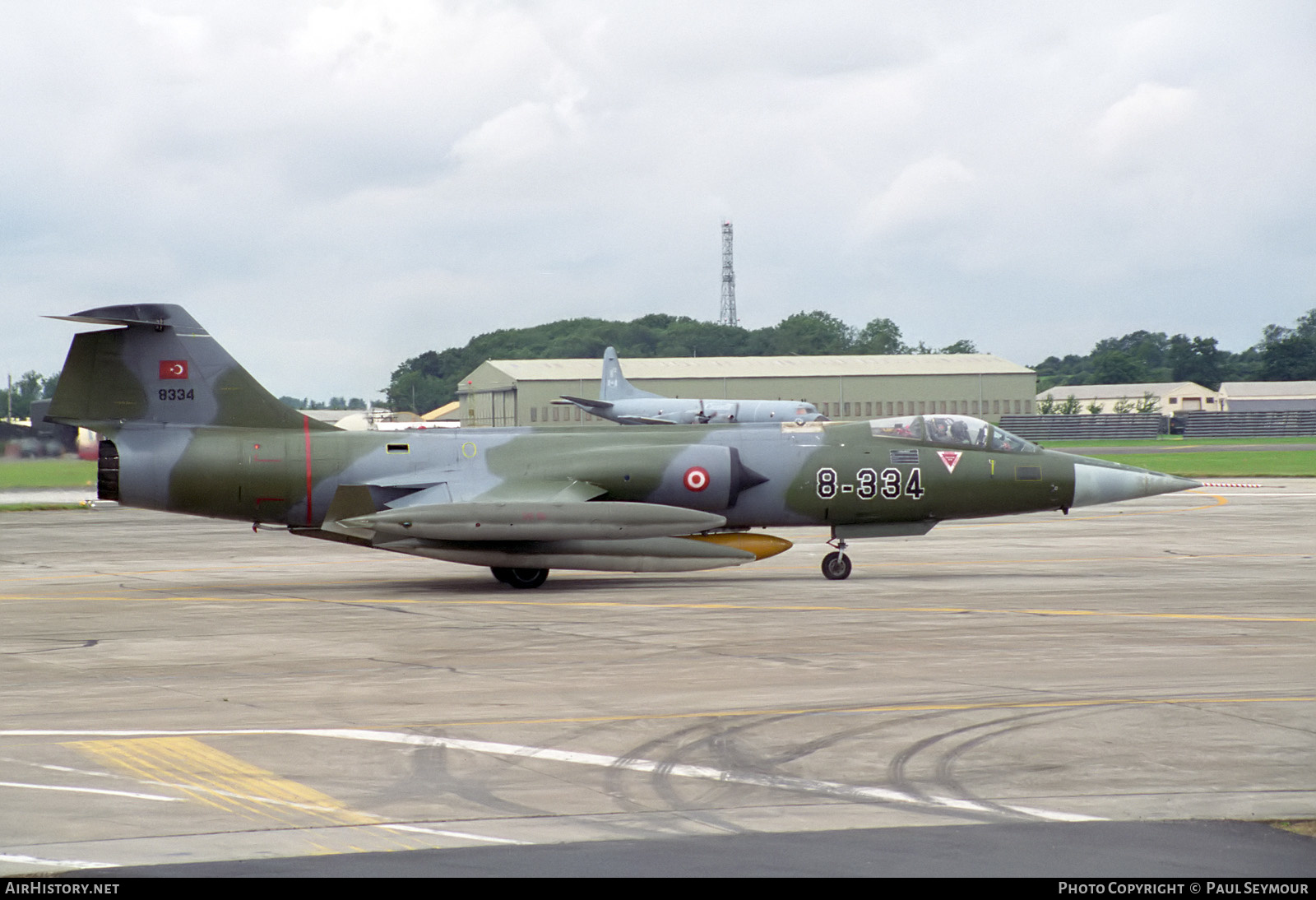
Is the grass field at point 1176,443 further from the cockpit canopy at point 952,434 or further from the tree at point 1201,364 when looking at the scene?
the tree at point 1201,364

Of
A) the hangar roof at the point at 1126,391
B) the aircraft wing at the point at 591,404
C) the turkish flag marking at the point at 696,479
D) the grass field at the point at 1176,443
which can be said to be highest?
the hangar roof at the point at 1126,391

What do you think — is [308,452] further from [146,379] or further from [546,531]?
[546,531]

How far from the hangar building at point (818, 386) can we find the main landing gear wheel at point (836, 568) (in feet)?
267

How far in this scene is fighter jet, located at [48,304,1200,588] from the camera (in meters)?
21.6

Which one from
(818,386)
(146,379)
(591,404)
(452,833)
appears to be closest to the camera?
(452,833)

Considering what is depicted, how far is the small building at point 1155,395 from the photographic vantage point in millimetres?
163375

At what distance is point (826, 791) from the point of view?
8734 mm

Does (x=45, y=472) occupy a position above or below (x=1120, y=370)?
below

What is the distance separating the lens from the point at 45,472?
27203 mm

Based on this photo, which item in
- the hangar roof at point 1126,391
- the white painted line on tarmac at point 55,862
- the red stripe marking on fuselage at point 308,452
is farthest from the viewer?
the hangar roof at point 1126,391

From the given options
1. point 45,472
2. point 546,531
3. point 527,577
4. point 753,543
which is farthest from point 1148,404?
point 546,531

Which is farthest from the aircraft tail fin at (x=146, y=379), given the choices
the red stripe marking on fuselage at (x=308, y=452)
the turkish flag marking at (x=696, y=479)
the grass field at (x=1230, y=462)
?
the grass field at (x=1230, y=462)

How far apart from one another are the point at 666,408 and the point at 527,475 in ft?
180
